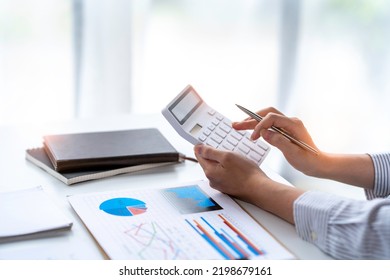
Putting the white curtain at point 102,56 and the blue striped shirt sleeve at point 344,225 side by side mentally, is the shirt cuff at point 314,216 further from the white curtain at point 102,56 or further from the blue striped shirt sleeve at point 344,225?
the white curtain at point 102,56

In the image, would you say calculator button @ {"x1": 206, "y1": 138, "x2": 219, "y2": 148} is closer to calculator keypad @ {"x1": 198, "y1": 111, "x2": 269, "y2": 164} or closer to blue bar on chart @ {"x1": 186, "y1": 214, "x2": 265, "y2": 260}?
calculator keypad @ {"x1": 198, "y1": 111, "x2": 269, "y2": 164}

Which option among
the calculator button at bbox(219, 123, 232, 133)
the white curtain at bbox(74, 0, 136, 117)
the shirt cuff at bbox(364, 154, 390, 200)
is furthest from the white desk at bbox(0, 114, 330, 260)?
the white curtain at bbox(74, 0, 136, 117)

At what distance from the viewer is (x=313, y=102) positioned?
264 centimetres

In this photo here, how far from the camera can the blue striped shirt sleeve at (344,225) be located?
951 millimetres

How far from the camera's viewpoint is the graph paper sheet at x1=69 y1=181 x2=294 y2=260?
96 cm

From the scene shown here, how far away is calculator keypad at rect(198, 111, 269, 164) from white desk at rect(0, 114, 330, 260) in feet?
0.33

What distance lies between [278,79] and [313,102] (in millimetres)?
187

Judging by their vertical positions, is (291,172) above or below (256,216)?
below

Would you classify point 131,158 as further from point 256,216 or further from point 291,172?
point 291,172

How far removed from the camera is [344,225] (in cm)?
98
